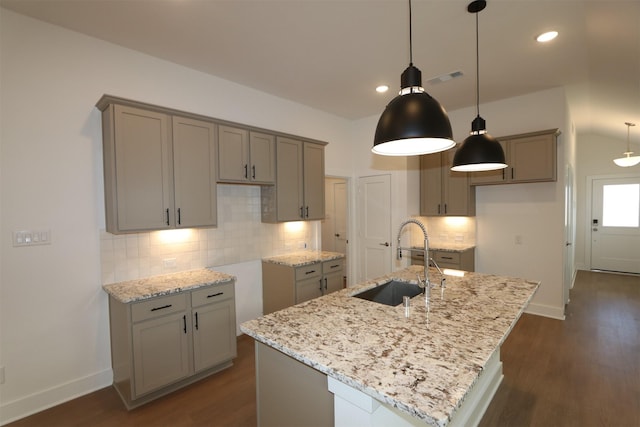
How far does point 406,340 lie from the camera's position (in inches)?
57.8

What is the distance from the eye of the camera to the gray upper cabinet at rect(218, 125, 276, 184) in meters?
3.14

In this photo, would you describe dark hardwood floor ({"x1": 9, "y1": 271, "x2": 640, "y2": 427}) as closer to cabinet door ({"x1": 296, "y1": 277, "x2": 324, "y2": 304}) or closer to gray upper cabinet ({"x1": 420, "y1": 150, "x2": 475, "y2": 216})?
cabinet door ({"x1": 296, "y1": 277, "x2": 324, "y2": 304})

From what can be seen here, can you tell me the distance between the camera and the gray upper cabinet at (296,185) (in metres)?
3.68

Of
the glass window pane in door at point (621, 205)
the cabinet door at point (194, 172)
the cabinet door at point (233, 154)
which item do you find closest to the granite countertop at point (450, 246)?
the cabinet door at point (233, 154)

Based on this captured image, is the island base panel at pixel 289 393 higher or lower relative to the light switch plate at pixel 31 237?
lower

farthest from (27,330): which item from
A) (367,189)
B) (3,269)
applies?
(367,189)

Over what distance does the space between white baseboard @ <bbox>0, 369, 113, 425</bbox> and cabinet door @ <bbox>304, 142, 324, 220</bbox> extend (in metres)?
2.60

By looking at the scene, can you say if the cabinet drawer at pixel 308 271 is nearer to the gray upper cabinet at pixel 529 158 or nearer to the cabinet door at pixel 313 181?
the cabinet door at pixel 313 181

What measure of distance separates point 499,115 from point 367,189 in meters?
2.19

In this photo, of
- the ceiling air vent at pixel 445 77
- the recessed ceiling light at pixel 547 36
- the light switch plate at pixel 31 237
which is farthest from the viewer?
the ceiling air vent at pixel 445 77

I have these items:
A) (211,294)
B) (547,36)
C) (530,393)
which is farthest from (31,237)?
(547,36)

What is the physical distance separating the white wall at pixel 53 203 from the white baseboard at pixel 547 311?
5.09 metres

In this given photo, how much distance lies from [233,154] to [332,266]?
→ 1.88 meters

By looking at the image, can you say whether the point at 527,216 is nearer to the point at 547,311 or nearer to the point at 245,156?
the point at 547,311
